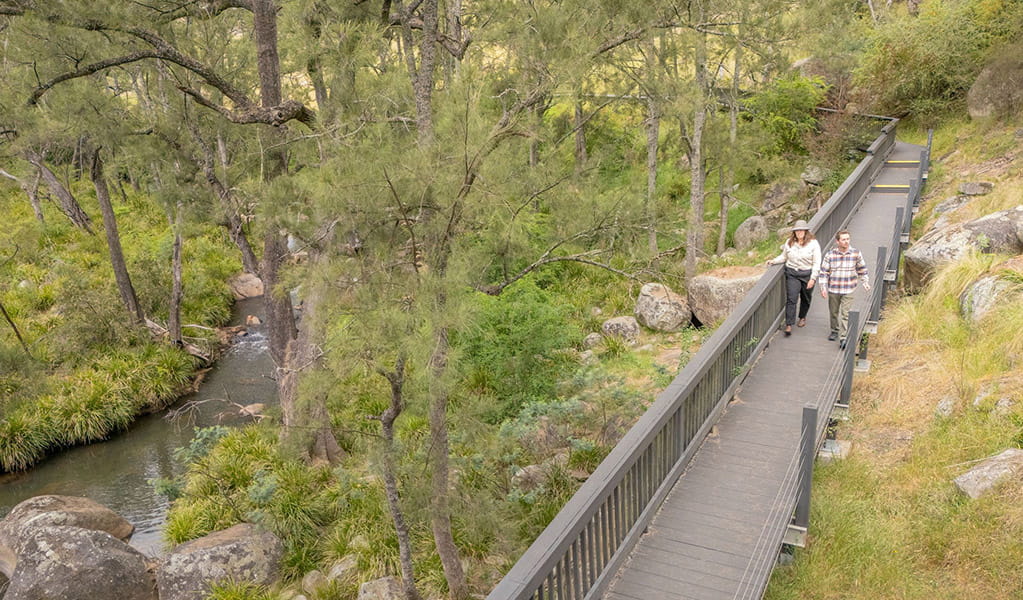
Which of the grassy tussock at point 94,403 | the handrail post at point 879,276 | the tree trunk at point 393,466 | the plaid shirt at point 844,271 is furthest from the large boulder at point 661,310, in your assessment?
the grassy tussock at point 94,403

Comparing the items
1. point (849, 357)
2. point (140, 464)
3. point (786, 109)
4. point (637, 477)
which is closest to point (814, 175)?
point (786, 109)

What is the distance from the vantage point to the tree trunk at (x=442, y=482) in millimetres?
5867

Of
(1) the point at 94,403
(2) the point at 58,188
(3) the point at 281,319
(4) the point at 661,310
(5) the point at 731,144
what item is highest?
(5) the point at 731,144

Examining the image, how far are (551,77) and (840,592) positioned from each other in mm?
5224

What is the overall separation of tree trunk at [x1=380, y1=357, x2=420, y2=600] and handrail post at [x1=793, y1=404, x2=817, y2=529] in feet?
11.3

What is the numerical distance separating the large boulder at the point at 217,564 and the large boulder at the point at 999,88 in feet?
68.4

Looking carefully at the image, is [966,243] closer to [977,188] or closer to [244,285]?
[977,188]

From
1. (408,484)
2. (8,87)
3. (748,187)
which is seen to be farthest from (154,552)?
(748,187)

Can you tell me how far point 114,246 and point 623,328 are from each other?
12.9 metres

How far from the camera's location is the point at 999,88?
62.2ft

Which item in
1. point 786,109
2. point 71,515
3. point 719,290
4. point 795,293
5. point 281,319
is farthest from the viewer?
point 786,109

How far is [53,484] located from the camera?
44.5 ft

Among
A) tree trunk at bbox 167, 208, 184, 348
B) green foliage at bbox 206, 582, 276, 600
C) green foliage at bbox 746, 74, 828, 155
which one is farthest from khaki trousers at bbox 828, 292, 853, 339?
tree trunk at bbox 167, 208, 184, 348

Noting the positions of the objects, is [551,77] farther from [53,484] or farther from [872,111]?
[872,111]
